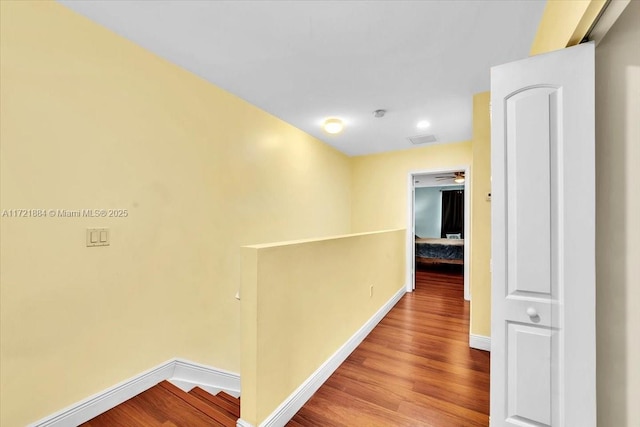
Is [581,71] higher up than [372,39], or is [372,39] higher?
[372,39]

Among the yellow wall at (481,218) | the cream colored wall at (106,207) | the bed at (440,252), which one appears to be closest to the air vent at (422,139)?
the yellow wall at (481,218)

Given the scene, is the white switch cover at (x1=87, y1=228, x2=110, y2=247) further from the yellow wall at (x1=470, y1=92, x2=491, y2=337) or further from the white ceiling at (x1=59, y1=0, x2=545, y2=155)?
the yellow wall at (x1=470, y1=92, x2=491, y2=337)

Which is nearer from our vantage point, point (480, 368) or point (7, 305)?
point (7, 305)

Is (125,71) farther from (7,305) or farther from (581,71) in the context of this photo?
(581,71)

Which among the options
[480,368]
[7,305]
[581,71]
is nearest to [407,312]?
[480,368]

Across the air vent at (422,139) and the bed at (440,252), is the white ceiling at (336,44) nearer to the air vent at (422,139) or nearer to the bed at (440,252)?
the air vent at (422,139)

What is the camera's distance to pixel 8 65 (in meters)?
1.38

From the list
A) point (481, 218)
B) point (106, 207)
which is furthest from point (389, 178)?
point (106, 207)

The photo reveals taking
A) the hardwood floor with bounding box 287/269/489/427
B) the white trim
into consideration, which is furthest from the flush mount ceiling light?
the white trim

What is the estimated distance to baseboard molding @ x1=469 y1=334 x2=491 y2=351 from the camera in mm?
2570

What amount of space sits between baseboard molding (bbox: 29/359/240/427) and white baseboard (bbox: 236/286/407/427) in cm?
85

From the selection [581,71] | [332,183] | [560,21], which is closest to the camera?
[581,71]

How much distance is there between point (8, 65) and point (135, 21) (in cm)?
71

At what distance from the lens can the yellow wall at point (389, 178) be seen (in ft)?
13.8
